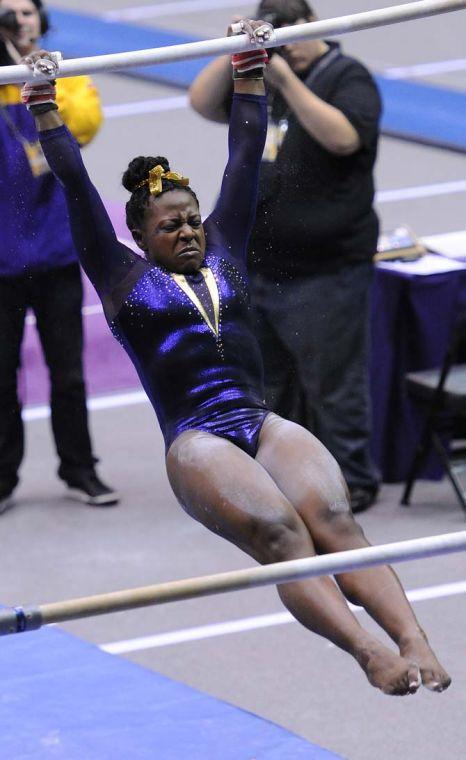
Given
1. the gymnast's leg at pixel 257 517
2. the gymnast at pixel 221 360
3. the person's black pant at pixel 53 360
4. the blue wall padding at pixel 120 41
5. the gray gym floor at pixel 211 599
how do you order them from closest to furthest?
the gymnast's leg at pixel 257 517, the gymnast at pixel 221 360, the gray gym floor at pixel 211 599, the person's black pant at pixel 53 360, the blue wall padding at pixel 120 41

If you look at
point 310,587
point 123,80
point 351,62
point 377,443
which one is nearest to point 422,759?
point 310,587

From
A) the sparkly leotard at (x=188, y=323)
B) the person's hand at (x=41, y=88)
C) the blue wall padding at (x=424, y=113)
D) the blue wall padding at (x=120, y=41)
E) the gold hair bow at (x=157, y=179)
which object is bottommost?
the blue wall padding at (x=424, y=113)

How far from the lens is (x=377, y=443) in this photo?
20.9 feet

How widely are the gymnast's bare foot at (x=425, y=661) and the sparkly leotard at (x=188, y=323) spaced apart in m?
0.61

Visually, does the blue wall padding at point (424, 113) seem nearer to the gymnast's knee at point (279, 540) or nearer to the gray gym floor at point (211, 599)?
the gray gym floor at point (211, 599)

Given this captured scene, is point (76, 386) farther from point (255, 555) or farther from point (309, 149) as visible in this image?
point (255, 555)

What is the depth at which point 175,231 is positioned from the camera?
12.7 ft

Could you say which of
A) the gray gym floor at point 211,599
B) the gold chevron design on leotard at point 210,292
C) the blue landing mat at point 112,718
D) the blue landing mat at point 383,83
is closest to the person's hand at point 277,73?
the gold chevron design on leotard at point 210,292

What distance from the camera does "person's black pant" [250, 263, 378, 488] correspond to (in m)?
4.91

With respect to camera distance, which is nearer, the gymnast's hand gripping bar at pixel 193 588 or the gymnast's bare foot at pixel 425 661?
the gymnast's hand gripping bar at pixel 193 588

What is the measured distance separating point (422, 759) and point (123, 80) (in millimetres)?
9683

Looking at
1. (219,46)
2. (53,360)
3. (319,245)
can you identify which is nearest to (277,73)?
(319,245)

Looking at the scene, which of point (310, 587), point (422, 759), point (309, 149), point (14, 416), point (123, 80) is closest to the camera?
point (310, 587)

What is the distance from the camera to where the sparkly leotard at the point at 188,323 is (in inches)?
151
